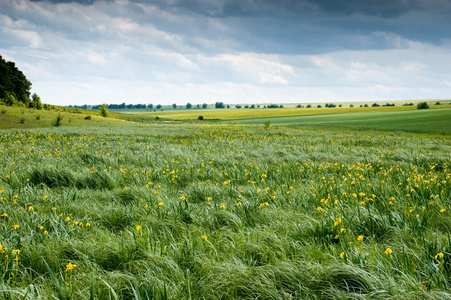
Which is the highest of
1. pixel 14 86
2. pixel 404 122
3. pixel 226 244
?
pixel 14 86

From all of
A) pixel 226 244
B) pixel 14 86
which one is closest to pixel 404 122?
pixel 226 244

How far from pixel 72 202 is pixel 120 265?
2.36 meters

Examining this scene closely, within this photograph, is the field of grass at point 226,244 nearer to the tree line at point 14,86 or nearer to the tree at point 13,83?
the tree line at point 14,86

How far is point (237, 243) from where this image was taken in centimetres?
287

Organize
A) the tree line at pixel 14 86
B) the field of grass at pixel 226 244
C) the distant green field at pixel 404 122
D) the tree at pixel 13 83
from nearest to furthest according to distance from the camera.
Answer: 1. the field of grass at pixel 226 244
2. the distant green field at pixel 404 122
3. the tree line at pixel 14 86
4. the tree at pixel 13 83

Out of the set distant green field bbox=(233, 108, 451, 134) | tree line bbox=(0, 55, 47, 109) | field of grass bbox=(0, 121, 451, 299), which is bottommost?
field of grass bbox=(0, 121, 451, 299)

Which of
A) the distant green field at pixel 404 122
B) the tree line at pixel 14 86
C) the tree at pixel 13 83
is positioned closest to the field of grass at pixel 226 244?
the distant green field at pixel 404 122

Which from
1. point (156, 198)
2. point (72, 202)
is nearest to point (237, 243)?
point (156, 198)

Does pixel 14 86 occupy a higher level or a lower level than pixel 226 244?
higher

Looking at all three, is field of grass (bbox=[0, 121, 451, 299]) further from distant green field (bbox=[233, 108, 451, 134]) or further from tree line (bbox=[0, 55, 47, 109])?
tree line (bbox=[0, 55, 47, 109])

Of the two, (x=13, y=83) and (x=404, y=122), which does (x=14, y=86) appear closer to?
(x=13, y=83)

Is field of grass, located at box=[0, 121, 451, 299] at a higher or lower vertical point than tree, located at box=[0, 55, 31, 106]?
lower

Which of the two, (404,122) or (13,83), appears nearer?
(404,122)

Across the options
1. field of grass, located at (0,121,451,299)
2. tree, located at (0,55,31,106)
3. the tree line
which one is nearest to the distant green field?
field of grass, located at (0,121,451,299)
